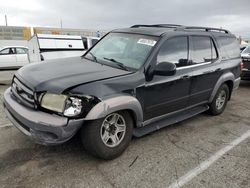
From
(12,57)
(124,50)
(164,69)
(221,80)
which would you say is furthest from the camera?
(12,57)

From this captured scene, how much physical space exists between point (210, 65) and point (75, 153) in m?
2.99

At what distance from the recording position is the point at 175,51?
4.09m

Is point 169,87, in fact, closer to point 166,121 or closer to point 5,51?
point 166,121

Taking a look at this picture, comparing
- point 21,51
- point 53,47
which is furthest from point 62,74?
point 21,51

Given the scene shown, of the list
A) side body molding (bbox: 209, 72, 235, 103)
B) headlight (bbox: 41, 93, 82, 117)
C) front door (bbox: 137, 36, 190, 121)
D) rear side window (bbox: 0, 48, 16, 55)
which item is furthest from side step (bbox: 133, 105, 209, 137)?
rear side window (bbox: 0, 48, 16, 55)

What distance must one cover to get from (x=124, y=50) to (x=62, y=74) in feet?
3.90

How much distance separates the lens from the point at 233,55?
5605 mm

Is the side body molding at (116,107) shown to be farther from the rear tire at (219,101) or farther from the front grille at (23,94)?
the rear tire at (219,101)

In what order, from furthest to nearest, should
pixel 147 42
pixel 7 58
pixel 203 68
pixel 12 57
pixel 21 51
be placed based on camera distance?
pixel 21 51 → pixel 12 57 → pixel 7 58 → pixel 203 68 → pixel 147 42

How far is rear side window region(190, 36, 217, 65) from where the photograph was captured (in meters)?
4.47

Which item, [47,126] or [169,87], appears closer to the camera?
[47,126]

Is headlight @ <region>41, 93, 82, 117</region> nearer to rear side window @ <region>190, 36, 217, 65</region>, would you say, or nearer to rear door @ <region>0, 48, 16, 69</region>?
rear side window @ <region>190, 36, 217, 65</region>

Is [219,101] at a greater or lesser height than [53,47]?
lesser

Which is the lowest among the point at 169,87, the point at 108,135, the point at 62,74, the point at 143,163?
the point at 143,163
